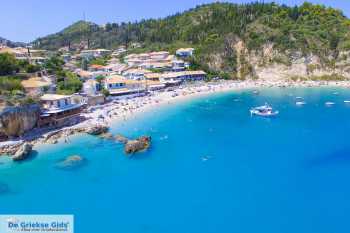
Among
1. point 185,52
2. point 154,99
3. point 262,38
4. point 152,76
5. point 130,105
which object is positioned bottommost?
point 130,105

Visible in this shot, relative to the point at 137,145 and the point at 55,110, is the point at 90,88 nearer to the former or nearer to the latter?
the point at 55,110

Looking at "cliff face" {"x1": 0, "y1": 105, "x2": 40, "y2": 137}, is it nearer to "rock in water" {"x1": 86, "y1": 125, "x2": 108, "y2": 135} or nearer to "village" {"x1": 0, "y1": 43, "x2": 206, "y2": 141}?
"village" {"x1": 0, "y1": 43, "x2": 206, "y2": 141}

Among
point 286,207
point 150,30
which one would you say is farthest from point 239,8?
point 286,207

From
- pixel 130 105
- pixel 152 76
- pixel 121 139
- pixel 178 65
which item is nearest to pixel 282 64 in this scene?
pixel 178 65

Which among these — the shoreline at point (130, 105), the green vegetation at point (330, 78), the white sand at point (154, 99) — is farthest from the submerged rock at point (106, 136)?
the green vegetation at point (330, 78)

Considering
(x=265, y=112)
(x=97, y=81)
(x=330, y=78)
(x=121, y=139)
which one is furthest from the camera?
(x=330, y=78)

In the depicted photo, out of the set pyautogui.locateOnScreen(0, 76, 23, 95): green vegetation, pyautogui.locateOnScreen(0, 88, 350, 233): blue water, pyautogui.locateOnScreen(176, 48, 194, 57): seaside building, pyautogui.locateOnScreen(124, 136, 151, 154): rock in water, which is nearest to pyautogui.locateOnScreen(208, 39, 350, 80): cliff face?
pyautogui.locateOnScreen(176, 48, 194, 57): seaside building

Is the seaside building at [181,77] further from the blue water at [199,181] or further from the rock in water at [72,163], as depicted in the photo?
the rock in water at [72,163]

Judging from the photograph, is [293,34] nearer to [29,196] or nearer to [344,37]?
[344,37]
